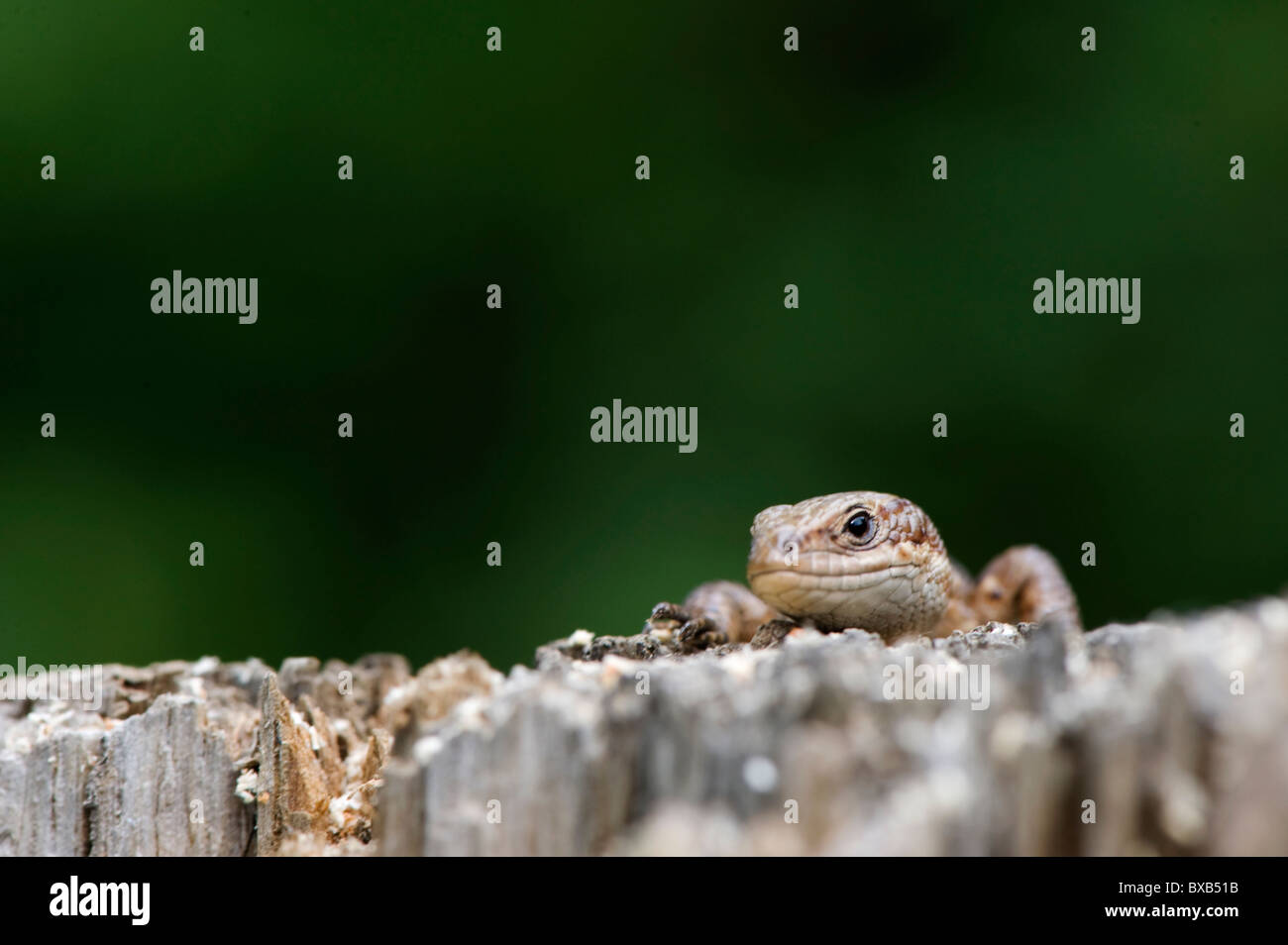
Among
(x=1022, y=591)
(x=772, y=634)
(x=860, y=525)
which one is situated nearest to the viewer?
(x=772, y=634)

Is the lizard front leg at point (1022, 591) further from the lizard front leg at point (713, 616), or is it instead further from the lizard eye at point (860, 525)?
the lizard eye at point (860, 525)

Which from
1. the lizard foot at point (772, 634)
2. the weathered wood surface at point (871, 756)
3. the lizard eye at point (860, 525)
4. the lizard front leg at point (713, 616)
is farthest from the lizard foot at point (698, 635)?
the weathered wood surface at point (871, 756)

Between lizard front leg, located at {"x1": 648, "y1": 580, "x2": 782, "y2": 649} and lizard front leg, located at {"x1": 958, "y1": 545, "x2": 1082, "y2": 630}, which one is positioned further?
lizard front leg, located at {"x1": 958, "y1": 545, "x2": 1082, "y2": 630}

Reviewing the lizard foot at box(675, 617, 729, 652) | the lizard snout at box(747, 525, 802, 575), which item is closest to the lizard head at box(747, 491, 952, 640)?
the lizard snout at box(747, 525, 802, 575)

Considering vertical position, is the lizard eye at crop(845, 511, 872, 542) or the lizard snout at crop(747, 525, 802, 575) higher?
the lizard eye at crop(845, 511, 872, 542)

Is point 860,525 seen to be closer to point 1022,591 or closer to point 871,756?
point 1022,591

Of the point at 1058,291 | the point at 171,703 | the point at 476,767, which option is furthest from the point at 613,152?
the point at 476,767

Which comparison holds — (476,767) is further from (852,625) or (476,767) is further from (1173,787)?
(852,625)

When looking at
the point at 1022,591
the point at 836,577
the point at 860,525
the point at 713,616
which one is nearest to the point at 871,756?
the point at 836,577

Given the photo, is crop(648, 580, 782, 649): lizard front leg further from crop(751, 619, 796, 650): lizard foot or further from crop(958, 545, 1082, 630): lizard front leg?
crop(958, 545, 1082, 630): lizard front leg
